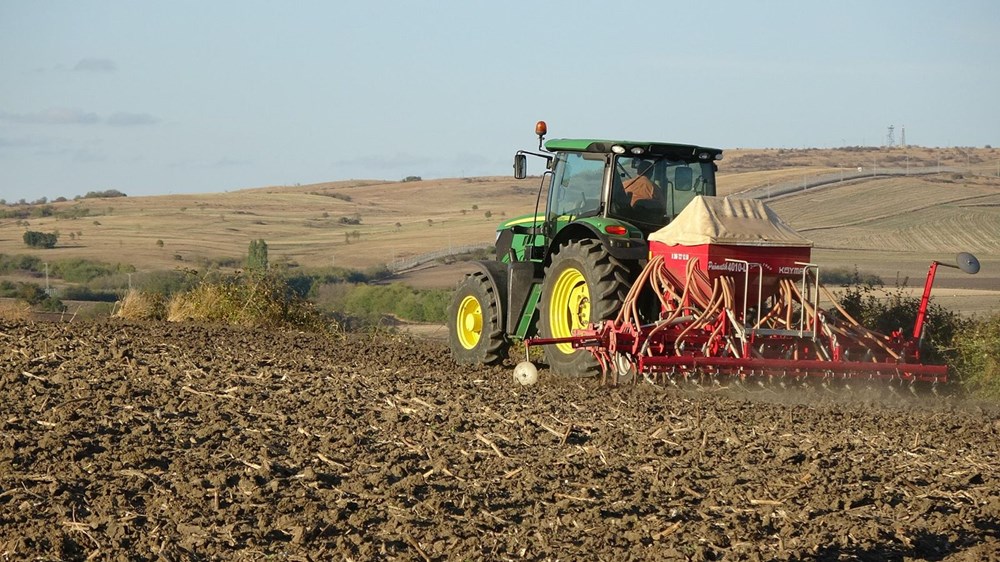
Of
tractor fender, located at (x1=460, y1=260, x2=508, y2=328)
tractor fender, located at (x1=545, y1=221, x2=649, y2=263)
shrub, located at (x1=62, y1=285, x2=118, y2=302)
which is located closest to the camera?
tractor fender, located at (x1=545, y1=221, x2=649, y2=263)

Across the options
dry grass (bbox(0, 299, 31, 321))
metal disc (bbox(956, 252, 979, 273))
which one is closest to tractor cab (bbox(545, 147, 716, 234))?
metal disc (bbox(956, 252, 979, 273))

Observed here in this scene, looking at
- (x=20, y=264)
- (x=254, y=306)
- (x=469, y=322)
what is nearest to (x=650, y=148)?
(x=469, y=322)

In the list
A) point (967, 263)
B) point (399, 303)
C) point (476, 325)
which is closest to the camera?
point (967, 263)

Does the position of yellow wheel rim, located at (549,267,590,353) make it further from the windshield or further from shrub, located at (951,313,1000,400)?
shrub, located at (951,313,1000,400)

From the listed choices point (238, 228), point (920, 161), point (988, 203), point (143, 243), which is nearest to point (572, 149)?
point (988, 203)

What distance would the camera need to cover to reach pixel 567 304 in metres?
10.9

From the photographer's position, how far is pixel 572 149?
→ 11.4m

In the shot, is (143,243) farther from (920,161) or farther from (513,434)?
(513,434)

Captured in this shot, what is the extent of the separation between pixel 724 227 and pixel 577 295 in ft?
5.12

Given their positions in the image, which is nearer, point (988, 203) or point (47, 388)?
point (47, 388)

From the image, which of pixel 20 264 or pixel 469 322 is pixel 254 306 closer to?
pixel 469 322

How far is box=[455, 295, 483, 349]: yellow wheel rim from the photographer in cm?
1249

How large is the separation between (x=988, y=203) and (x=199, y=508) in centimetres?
4638

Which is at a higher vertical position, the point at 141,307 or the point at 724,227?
the point at 724,227
